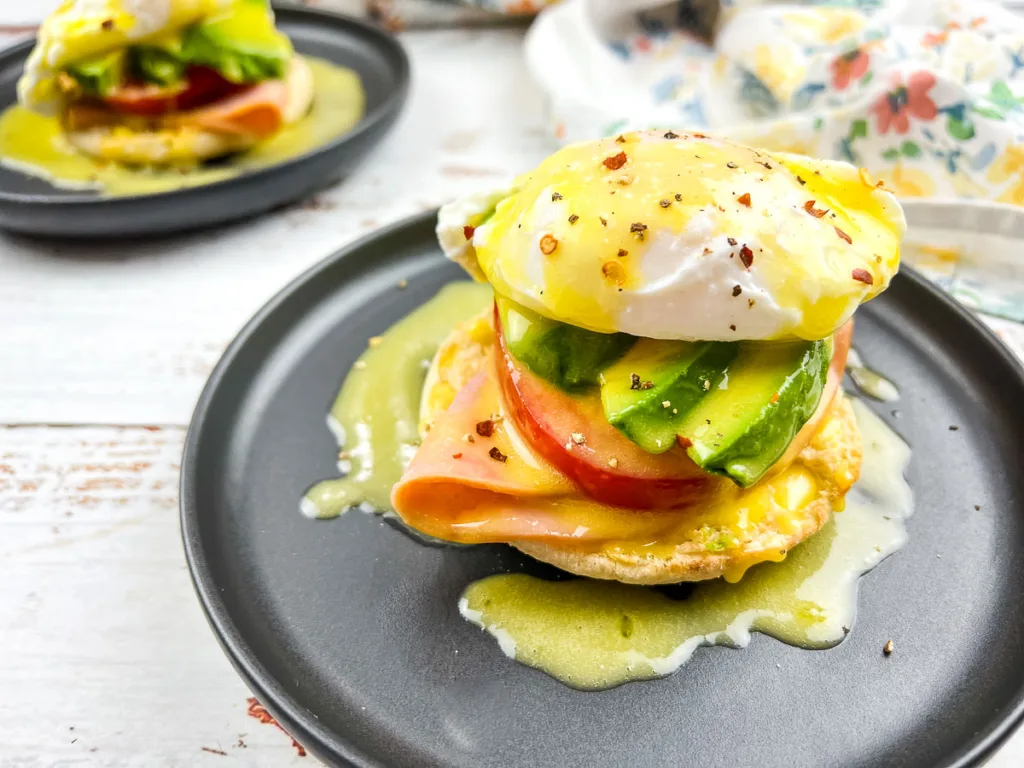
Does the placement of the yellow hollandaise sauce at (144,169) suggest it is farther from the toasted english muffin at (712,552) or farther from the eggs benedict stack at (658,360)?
the toasted english muffin at (712,552)

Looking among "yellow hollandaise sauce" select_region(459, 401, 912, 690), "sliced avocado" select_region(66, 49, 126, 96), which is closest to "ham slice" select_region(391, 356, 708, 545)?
"yellow hollandaise sauce" select_region(459, 401, 912, 690)

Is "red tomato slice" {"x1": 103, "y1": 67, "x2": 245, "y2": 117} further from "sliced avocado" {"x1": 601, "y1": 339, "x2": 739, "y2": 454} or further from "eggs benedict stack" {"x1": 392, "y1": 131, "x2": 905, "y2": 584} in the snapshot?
"sliced avocado" {"x1": 601, "y1": 339, "x2": 739, "y2": 454}

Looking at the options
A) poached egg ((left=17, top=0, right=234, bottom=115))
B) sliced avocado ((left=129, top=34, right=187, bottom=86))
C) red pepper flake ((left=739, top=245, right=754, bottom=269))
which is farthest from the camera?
sliced avocado ((left=129, top=34, right=187, bottom=86))

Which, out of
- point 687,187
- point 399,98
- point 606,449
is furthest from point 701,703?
point 399,98

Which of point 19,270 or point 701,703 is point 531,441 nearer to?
point 701,703

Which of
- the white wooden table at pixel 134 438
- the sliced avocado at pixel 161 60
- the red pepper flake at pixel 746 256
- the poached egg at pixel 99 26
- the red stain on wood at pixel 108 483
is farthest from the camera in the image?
the sliced avocado at pixel 161 60

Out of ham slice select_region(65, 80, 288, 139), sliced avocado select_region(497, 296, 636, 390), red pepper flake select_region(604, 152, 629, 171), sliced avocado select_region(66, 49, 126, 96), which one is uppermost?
red pepper flake select_region(604, 152, 629, 171)

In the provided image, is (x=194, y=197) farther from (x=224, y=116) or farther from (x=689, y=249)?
(x=689, y=249)

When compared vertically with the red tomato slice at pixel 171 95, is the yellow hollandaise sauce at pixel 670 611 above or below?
below

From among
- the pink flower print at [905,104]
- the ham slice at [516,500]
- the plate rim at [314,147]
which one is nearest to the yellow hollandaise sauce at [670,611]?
the ham slice at [516,500]
